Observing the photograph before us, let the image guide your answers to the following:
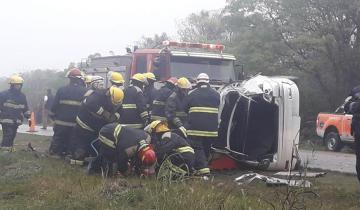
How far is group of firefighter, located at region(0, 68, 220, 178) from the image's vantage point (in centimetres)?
737

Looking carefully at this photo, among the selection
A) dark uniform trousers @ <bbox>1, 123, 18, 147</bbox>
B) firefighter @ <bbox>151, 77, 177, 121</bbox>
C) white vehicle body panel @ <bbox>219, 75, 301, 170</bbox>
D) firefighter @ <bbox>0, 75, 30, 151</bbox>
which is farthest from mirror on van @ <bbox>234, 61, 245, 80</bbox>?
dark uniform trousers @ <bbox>1, 123, 18, 147</bbox>

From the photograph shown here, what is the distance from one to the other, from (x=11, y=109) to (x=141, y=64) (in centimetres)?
302

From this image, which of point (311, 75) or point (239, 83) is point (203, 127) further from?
point (311, 75)

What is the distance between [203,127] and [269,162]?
4.59ft

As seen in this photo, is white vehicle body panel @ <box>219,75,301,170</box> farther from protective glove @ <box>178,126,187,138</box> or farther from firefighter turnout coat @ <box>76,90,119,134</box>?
firefighter turnout coat @ <box>76,90,119,134</box>

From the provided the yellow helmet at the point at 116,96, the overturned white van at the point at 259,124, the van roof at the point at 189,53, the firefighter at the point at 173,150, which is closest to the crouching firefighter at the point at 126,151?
the firefighter at the point at 173,150

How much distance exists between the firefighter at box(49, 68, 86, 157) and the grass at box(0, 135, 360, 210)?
1.75m

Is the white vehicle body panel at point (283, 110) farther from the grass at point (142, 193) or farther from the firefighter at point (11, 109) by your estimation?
the firefighter at point (11, 109)

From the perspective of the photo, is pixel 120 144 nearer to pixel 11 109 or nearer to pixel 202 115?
pixel 202 115

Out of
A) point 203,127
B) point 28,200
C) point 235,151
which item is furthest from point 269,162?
point 28,200

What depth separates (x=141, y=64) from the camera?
12.3 m

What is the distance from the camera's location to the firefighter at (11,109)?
10977 millimetres

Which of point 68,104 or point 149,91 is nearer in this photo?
point 68,104

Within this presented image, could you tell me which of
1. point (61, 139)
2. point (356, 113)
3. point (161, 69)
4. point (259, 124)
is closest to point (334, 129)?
point (161, 69)
